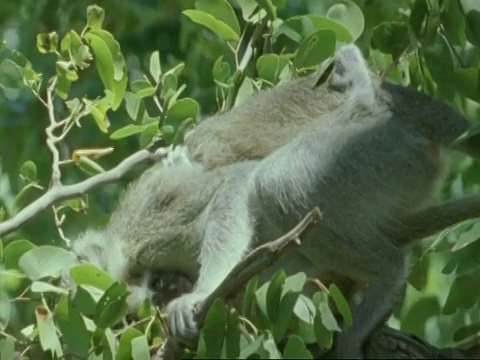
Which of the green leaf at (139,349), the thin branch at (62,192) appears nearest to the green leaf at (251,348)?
the green leaf at (139,349)

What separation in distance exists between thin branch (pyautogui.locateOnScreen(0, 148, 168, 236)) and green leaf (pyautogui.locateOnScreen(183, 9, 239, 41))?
0.32 m

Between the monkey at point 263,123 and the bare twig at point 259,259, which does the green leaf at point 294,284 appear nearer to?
the bare twig at point 259,259

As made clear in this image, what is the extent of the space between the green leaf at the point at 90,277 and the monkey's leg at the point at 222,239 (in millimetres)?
148

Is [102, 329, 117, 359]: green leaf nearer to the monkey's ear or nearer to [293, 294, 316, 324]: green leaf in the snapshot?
[293, 294, 316, 324]: green leaf

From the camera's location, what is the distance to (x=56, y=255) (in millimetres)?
2303

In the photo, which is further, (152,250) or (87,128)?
(87,128)

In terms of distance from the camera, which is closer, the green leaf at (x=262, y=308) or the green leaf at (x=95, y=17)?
the green leaf at (x=262, y=308)

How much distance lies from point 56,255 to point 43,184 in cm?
84

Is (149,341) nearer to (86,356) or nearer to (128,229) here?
(86,356)

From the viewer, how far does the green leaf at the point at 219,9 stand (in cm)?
273

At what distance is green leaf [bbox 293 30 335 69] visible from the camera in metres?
2.60

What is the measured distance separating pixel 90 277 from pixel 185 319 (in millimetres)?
198

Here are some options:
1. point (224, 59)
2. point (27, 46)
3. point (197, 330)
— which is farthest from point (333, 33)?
point (27, 46)

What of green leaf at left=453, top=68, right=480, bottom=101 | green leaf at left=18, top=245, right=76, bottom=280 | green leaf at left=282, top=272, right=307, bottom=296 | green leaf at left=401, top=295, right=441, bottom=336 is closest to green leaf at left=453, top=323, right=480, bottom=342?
green leaf at left=401, top=295, right=441, bottom=336
